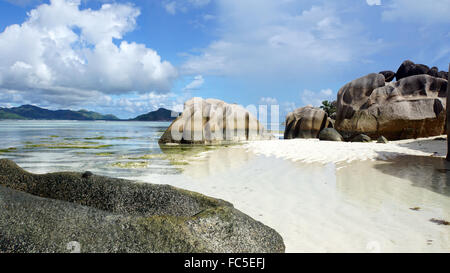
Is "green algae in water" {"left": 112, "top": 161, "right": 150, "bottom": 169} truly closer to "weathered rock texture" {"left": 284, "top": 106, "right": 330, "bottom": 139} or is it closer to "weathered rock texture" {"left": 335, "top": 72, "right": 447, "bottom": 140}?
"weathered rock texture" {"left": 335, "top": 72, "right": 447, "bottom": 140}

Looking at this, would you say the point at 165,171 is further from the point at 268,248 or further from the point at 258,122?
the point at 258,122

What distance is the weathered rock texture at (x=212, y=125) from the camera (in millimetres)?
17078

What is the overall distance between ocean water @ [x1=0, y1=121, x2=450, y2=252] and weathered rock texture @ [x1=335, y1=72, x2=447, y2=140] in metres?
7.91

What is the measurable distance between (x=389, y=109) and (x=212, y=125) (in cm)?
1106

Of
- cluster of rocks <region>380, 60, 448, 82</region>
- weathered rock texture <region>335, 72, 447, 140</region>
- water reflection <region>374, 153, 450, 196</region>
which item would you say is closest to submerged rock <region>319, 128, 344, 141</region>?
weathered rock texture <region>335, 72, 447, 140</region>

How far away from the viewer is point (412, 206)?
4363 mm

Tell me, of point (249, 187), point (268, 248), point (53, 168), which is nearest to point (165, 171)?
point (249, 187)

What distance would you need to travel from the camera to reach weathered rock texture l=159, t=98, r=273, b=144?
1708 centimetres

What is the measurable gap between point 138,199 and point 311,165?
6441 mm

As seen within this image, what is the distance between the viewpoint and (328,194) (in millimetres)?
5180

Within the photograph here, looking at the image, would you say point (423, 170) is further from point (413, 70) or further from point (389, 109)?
point (413, 70)

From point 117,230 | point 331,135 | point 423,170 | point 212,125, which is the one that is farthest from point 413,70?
point 117,230

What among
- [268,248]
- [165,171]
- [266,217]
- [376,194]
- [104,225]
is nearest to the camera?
[104,225]
